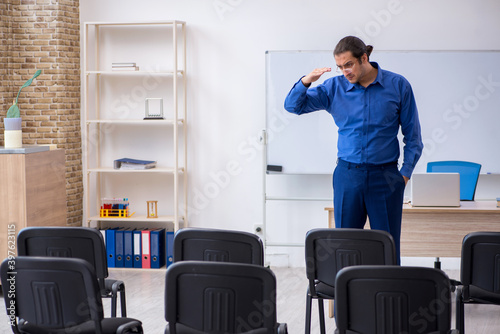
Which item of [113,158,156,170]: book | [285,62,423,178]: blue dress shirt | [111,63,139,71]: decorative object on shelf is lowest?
[113,158,156,170]: book

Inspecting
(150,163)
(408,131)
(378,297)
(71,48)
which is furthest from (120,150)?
(378,297)

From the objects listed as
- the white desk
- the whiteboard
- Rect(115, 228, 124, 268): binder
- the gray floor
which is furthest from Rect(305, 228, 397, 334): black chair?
Rect(115, 228, 124, 268): binder

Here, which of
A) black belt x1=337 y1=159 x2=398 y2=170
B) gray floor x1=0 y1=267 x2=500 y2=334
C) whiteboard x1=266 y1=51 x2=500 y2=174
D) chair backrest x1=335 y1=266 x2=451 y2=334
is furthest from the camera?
whiteboard x1=266 y1=51 x2=500 y2=174

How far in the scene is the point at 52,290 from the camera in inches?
98.3

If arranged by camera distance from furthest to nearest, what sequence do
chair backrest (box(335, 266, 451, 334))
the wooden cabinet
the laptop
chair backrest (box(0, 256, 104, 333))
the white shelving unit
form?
the white shelving unit, the wooden cabinet, the laptop, chair backrest (box(0, 256, 104, 333)), chair backrest (box(335, 266, 451, 334))

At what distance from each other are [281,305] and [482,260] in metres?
2.16

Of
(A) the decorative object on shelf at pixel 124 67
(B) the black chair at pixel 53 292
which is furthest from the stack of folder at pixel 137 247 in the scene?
(B) the black chair at pixel 53 292

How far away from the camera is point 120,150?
6480 mm

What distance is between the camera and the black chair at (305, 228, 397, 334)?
2.87 metres

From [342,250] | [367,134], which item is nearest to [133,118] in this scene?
[367,134]

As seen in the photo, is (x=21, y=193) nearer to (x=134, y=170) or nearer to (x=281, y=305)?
(x=134, y=170)

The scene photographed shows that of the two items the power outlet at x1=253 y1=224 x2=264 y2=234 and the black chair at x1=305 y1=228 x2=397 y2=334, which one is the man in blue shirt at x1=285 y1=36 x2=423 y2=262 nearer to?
the black chair at x1=305 y1=228 x2=397 y2=334

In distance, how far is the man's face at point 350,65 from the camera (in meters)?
3.45

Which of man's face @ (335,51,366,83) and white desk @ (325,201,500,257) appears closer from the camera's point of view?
man's face @ (335,51,366,83)
